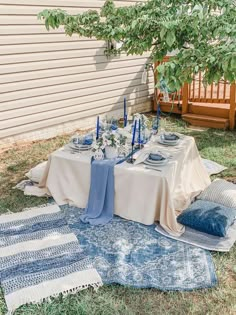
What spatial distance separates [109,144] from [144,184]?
0.58 metres

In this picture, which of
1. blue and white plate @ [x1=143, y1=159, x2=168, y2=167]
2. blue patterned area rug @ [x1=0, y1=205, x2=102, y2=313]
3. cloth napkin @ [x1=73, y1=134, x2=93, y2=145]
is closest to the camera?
blue patterned area rug @ [x1=0, y1=205, x2=102, y2=313]

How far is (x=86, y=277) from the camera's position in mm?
2758

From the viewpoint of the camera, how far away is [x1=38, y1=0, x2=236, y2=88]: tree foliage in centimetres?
216

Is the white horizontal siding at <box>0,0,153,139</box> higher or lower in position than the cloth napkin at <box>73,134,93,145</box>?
higher

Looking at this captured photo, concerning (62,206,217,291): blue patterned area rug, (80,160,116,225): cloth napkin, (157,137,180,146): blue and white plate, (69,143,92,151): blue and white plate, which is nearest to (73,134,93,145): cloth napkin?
(69,143,92,151): blue and white plate

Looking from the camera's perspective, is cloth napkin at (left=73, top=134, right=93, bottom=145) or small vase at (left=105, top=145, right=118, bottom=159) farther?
cloth napkin at (left=73, top=134, right=93, bottom=145)

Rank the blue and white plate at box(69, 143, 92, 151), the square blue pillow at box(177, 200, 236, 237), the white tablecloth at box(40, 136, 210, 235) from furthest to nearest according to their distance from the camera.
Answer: the blue and white plate at box(69, 143, 92, 151) → the white tablecloth at box(40, 136, 210, 235) → the square blue pillow at box(177, 200, 236, 237)

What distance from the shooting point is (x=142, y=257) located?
3.04 meters

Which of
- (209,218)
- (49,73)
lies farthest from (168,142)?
(49,73)

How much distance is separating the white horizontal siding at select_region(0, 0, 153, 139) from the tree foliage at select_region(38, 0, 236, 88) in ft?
6.88

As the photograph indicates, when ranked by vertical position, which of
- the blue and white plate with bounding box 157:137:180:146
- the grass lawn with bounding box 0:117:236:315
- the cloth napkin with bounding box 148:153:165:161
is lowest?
the grass lawn with bounding box 0:117:236:315

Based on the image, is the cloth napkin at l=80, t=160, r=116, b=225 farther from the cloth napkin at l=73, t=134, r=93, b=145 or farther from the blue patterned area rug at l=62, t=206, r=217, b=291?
the cloth napkin at l=73, t=134, r=93, b=145

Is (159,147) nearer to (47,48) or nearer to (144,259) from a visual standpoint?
(144,259)

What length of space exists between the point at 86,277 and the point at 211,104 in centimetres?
527
